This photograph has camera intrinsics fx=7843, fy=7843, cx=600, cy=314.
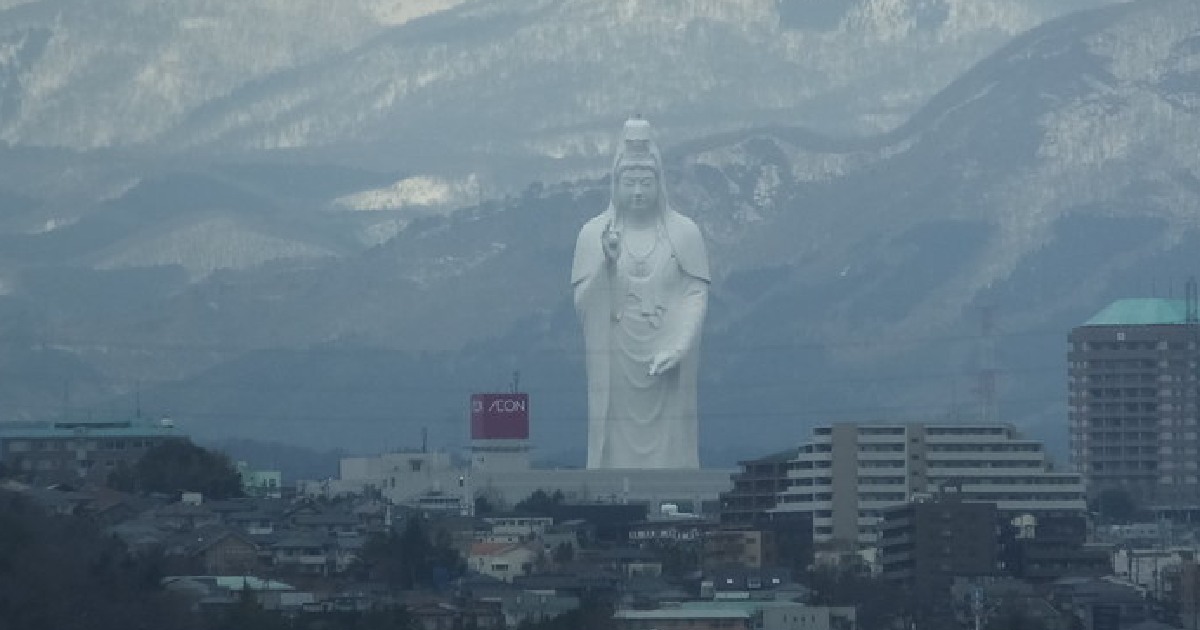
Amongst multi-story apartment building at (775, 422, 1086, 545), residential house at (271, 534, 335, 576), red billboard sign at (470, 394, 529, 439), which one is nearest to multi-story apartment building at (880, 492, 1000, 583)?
residential house at (271, 534, 335, 576)

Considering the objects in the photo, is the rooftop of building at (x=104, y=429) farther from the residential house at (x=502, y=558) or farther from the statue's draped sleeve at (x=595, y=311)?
the residential house at (x=502, y=558)

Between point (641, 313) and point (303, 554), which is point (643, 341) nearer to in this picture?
point (641, 313)

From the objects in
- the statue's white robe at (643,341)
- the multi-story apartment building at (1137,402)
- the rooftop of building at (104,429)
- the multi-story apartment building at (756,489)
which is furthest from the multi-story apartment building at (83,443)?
the multi-story apartment building at (1137,402)

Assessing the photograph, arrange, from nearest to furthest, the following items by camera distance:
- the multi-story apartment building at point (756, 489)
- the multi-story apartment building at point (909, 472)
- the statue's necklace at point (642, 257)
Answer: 1. the multi-story apartment building at point (909, 472)
2. the multi-story apartment building at point (756, 489)
3. the statue's necklace at point (642, 257)

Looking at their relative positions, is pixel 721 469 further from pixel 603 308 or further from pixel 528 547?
pixel 528 547

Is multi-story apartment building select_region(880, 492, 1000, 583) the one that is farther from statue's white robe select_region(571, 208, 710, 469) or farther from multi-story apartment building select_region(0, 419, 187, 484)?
multi-story apartment building select_region(0, 419, 187, 484)

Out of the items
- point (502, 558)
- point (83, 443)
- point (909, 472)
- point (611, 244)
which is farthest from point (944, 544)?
point (83, 443)
